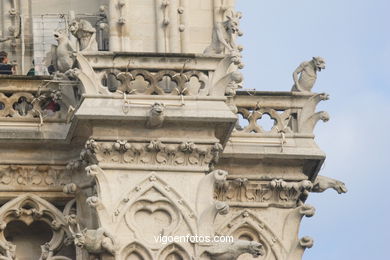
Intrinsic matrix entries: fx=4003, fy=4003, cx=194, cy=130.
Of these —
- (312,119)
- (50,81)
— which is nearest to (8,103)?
(50,81)

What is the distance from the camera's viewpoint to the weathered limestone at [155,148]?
163 ft

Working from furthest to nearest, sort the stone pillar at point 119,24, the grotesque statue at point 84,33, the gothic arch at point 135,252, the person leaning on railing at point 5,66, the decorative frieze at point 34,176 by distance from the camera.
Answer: the person leaning on railing at point 5,66 → the stone pillar at point 119,24 → the decorative frieze at point 34,176 → the grotesque statue at point 84,33 → the gothic arch at point 135,252

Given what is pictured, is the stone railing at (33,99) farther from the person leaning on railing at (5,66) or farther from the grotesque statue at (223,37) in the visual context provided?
the grotesque statue at (223,37)

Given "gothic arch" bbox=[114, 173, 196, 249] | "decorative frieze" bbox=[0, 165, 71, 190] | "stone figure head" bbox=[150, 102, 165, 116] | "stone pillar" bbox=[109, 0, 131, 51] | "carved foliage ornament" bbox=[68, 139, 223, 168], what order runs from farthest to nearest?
"stone pillar" bbox=[109, 0, 131, 51]
"decorative frieze" bbox=[0, 165, 71, 190]
"carved foliage ornament" bbox=[68, 139, 223, 168]
"stone figure head" bbox=[150, 102, 165, 116]
"gothic arch" bbox=[114, 173, 196, 249]

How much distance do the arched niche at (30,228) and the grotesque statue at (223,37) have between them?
2865 millimetres

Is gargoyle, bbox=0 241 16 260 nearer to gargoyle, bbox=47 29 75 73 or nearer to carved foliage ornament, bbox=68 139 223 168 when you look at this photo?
carved foliage ornament, bbox=68 139 223 168

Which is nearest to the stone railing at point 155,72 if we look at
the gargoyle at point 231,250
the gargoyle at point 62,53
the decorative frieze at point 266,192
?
the gargoyle at point 62,53

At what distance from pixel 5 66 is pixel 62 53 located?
1511 millimetres

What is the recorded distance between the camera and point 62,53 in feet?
Result: 168

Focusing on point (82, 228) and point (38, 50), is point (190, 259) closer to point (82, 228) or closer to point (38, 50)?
point (82, 228)

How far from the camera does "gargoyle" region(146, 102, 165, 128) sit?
49.8m

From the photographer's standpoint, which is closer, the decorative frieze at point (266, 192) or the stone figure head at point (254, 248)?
the stone figure head at point (254, 248)

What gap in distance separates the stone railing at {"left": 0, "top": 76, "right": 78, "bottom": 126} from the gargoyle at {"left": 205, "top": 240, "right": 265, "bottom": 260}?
289cm

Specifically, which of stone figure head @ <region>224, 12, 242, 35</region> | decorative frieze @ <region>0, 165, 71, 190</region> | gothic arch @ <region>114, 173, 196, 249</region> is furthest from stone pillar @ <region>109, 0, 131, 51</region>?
gothic arch @ <region>114, 173, 196, 249</region>
